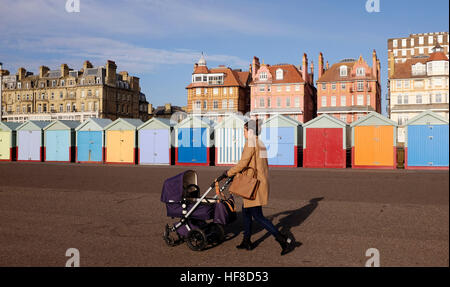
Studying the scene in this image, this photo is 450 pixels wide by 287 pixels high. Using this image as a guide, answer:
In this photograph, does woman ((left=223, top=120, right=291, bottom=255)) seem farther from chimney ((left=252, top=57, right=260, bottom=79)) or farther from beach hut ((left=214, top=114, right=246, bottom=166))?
chimney ((left=252, top=57, right=260, bottom=79))

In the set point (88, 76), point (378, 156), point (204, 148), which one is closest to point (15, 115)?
point (88, 76)

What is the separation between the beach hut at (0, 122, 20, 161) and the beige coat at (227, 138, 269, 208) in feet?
93.6

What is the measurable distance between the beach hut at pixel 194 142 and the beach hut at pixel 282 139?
348 centimetres

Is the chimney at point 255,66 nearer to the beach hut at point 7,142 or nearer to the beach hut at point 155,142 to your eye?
the beach hut at point 155,142

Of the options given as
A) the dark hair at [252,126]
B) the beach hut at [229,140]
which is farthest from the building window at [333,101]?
the dark hair at [252,126]

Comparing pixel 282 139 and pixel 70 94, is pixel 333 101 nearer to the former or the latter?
pixel 282 139

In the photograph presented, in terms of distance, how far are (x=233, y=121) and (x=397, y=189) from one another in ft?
42.9

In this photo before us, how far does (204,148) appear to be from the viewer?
24.6 meters

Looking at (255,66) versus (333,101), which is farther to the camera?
(255,66)

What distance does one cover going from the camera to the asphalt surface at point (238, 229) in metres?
5.21

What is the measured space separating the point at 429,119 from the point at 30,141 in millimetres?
25860

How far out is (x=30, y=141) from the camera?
95.5 ft

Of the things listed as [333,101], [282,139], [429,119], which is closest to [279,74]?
[333,101]
